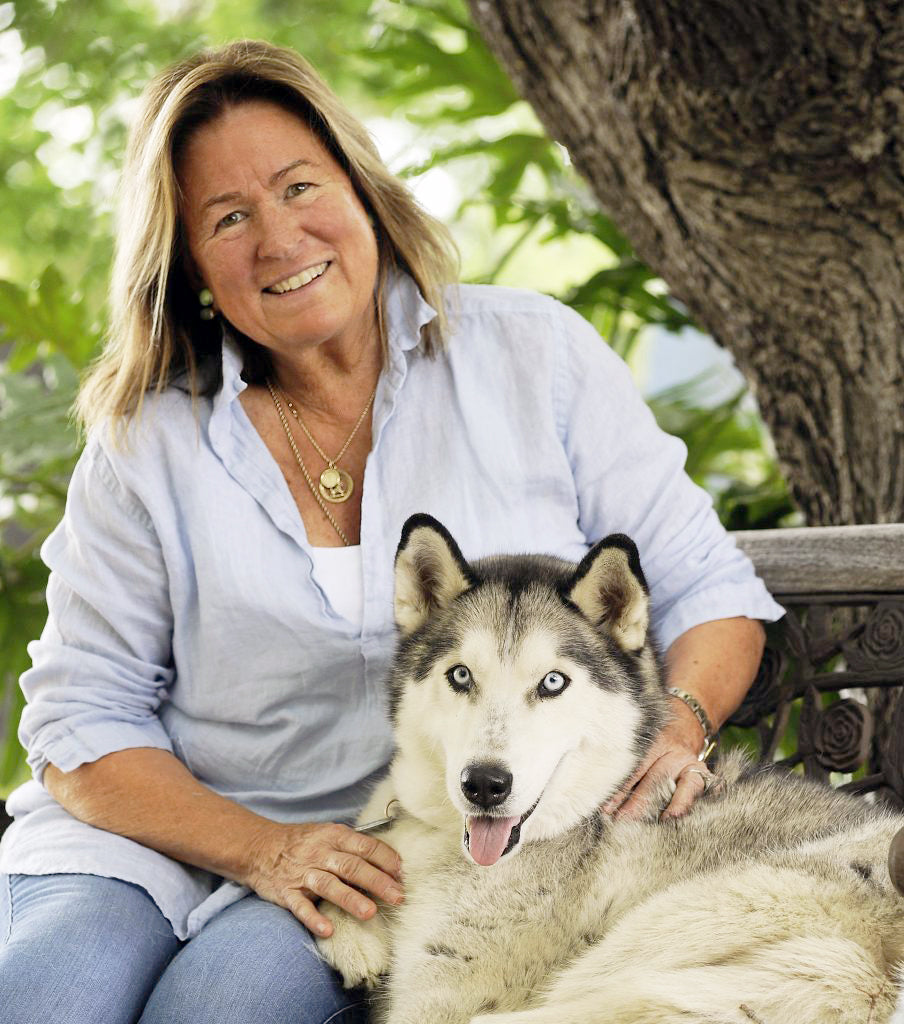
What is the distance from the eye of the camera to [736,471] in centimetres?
424

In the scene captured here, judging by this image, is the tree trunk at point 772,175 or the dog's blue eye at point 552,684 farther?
the tree trunk at point 772,175

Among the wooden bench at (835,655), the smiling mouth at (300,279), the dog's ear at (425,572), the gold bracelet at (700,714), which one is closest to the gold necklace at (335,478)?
the smiling mouth at (300,279)

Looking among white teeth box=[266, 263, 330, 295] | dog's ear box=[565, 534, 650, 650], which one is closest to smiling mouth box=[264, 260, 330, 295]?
white teeth box=[266, 263, 330, 295]

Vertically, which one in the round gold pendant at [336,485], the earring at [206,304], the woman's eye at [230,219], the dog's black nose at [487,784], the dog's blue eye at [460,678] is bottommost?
the dog's black nose at [487,784]

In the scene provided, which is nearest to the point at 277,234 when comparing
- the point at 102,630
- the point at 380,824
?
the point at 102,630

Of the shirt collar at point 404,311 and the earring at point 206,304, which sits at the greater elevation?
the earring at point 206,304

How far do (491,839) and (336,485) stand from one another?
89 cm

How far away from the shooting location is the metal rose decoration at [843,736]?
226cm

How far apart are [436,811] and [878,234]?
1680 mm

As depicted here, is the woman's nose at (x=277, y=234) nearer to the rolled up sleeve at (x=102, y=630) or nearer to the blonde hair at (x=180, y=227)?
the blonde hair at (x=180, y=227)

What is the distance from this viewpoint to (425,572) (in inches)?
81.1

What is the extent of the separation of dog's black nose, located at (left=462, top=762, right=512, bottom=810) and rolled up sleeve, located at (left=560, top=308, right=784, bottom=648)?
2.31ft

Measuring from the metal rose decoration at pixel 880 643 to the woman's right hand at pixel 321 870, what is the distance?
37.7 inches

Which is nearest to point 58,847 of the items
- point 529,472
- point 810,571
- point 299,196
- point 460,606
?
point 460,606
